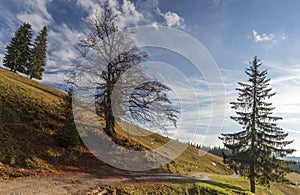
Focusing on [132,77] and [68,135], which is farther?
[132,77]

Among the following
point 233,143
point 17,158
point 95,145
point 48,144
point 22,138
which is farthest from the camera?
point 233,143

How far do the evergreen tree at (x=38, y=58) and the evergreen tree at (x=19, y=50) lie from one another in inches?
46.1

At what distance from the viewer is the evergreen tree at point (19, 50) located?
4825cm

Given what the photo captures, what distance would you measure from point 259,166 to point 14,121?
84.0 ft

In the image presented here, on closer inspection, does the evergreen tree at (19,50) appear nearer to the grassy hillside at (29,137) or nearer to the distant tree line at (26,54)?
the distant tree line at (26,54)

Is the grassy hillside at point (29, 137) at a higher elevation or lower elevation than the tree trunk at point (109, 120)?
lower

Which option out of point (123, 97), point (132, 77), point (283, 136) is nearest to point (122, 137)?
point (123, 97)

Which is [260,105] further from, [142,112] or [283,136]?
[142,112]

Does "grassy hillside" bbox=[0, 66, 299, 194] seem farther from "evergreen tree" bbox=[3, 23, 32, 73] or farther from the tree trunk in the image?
Answer: "evergreen tree" bbox=[3, 23, 32, 73]

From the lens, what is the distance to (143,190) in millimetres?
12883

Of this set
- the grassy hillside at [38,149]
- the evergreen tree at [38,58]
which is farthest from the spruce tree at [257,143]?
the evergreen tree at [38,58]

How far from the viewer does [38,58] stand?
5284 cm

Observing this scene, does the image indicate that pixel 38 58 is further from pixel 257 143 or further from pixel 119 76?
pixel 257 143

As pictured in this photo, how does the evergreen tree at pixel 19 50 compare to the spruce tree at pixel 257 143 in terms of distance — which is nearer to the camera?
the spruce tree at pixel 257 143
